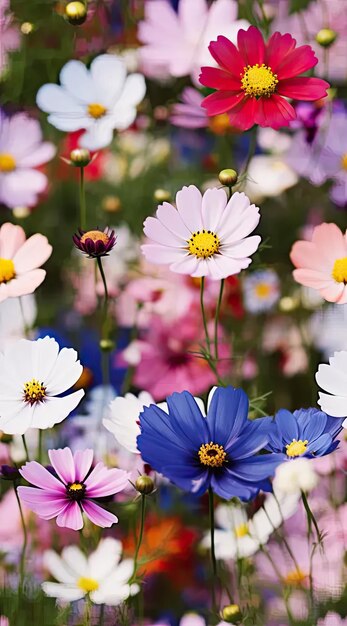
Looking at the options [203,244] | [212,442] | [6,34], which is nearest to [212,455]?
[212,442]

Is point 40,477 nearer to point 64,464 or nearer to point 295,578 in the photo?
point 64,464

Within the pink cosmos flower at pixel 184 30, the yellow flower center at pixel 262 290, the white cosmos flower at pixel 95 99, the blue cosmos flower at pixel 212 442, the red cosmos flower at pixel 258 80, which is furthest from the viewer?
the yellow flower center at pixel 262 290

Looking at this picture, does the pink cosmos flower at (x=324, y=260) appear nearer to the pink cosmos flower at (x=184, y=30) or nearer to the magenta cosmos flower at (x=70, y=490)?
the magenta cosmos flower at (x=70, y=490)

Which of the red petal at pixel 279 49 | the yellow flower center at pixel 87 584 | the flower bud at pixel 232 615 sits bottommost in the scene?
the flower bud at pixel 232 615

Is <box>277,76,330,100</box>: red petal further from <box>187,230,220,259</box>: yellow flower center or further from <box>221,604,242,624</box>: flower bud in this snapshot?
<box>221,604,242,624</box>: flower bud

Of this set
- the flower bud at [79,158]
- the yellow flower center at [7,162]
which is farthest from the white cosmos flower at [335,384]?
the yellow flower center at [7,162]

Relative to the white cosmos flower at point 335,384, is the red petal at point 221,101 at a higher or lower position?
higher

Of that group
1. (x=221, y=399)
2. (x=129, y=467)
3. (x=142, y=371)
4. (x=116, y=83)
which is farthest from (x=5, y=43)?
(x=221, y=399)
